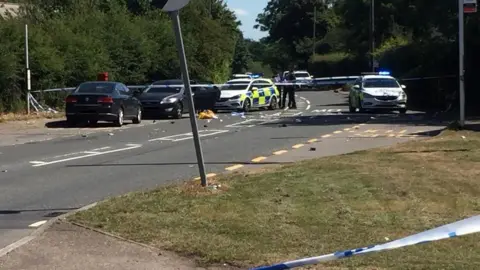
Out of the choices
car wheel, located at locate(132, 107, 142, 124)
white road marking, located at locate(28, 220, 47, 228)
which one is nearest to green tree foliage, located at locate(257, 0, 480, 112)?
car wheel, located at locate(132, 107, 142, 124)

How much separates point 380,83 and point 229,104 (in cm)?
660

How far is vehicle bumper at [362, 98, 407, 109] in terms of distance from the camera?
31.4m

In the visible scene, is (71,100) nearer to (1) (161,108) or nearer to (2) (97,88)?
(2) (97,88)

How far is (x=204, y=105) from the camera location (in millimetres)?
33312

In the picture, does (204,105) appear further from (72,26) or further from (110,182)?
(110,182)

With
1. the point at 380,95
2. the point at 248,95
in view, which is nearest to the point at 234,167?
the point at 380,95

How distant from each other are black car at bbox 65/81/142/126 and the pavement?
54cm

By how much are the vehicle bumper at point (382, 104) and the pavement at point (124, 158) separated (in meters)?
2.93

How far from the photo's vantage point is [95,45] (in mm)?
33031

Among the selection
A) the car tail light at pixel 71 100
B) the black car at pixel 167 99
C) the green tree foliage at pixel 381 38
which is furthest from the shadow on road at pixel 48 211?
the green tree foliage at pixel 381 38

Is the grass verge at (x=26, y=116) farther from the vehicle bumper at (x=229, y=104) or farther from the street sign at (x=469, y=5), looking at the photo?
the street sign at (x=469, y=5)

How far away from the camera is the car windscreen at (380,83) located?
3219 centimetres

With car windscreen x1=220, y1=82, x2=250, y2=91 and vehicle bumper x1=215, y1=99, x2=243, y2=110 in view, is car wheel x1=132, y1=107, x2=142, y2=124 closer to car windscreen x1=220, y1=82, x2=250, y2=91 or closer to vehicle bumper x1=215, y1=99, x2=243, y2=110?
vehicle bumper x1=215, y1=99, x2=243, y2=110

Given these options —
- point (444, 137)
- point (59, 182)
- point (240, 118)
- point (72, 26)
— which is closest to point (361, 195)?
point (59, 182)
